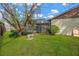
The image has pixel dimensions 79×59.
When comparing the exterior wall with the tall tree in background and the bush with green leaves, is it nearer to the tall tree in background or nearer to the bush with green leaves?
the bush with green leaves

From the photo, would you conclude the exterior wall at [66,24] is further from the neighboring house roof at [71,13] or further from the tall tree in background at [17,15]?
the tall tree in background at [17,15]

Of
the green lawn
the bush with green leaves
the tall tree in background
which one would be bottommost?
the green lawn

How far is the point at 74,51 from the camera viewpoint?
3.03 m

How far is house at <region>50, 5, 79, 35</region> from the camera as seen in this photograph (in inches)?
119

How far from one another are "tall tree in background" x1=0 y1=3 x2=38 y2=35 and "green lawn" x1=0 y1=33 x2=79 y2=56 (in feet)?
0.40

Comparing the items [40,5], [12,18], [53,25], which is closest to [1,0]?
[12,18]

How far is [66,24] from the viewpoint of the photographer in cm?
304

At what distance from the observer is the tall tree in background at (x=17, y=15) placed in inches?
120

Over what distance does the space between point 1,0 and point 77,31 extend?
834mm

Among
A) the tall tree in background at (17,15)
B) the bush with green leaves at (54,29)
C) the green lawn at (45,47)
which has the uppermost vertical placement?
the tall tree in background at (17,15)

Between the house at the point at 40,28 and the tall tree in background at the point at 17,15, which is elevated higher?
the tall tree in background at the point at 17,15

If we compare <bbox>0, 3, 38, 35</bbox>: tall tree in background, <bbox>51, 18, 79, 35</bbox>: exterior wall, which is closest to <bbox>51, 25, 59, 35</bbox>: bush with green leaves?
<bbox>51, 18, 79, 35</bbox>: exterior wall

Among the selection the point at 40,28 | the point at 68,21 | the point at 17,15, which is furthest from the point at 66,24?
the point at 17,15

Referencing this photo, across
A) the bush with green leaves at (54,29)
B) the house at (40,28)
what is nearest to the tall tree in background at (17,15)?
the house at (40,28)
